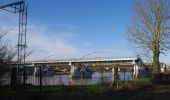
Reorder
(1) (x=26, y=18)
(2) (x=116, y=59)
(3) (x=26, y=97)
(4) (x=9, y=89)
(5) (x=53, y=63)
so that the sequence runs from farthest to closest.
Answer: (5) (x=53, y=63) < (2) (x=116, y=59) < (1) (x=26, y=18) < (4) (x=9, y=89) < (3) (x=26, y=97)

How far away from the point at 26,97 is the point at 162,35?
27.5 metres

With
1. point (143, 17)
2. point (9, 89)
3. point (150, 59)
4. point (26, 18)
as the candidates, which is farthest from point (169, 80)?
point (9, 89)

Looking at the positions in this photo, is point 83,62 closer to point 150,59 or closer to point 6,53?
point 150,59

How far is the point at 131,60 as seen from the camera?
99.8m

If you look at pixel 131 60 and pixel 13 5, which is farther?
pixel 131 60

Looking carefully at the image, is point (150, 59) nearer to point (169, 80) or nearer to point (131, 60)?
point (169, 80)

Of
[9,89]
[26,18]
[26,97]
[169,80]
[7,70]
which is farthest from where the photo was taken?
[26,18]

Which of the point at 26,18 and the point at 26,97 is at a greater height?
the point at 26,18

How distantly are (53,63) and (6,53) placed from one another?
102920 millimetres

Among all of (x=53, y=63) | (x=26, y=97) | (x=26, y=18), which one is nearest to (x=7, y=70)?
(x=26, y=97)

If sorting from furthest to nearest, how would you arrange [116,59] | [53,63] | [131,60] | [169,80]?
[53,63]
[116,59]
[131,60]
[169,80]

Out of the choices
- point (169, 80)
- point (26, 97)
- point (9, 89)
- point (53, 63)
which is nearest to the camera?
point (26, 97)

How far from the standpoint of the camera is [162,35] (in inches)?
1656

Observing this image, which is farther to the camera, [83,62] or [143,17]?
[83,62]
